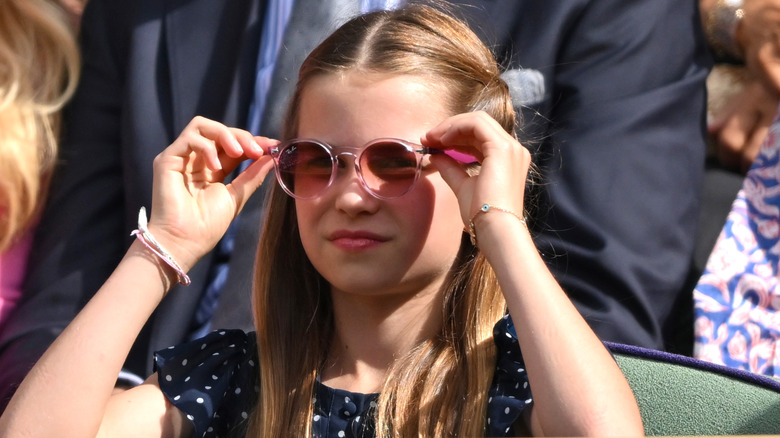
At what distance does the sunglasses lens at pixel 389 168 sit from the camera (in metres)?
1.63

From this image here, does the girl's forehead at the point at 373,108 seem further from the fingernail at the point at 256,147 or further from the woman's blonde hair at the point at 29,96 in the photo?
the woman's blonde hair at the point at 29,96

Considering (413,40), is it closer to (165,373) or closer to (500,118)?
(500,118)

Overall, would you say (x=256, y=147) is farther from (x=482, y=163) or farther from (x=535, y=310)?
(x=535, y=310)

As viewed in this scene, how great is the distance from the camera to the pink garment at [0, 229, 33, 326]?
243cm

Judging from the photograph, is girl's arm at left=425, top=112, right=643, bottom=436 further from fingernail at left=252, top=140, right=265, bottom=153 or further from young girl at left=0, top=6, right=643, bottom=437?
fingernail at left=252, top=140, right=265, bottom=153

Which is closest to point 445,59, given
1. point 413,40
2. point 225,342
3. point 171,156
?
point 413,40

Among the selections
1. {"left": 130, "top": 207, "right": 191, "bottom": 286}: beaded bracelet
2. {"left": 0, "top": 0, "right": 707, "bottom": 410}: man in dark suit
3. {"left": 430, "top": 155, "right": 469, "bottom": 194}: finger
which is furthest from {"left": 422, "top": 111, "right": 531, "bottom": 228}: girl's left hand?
{"left": 0, "top": 0, "right": 707, "bottom": 410}: man in dark suit

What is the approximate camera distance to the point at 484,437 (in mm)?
1612

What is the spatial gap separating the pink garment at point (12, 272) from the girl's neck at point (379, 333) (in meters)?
0.98

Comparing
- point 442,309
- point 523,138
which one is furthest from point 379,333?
point 523,138

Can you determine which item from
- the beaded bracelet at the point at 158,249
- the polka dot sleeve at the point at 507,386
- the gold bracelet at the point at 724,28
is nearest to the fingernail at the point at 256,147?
the beaded bracelet at the point at 158,249

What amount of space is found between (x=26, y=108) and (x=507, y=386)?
1421mm

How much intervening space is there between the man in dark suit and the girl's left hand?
1.81ft

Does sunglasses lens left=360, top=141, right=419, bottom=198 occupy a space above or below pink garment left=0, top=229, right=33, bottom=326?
above
